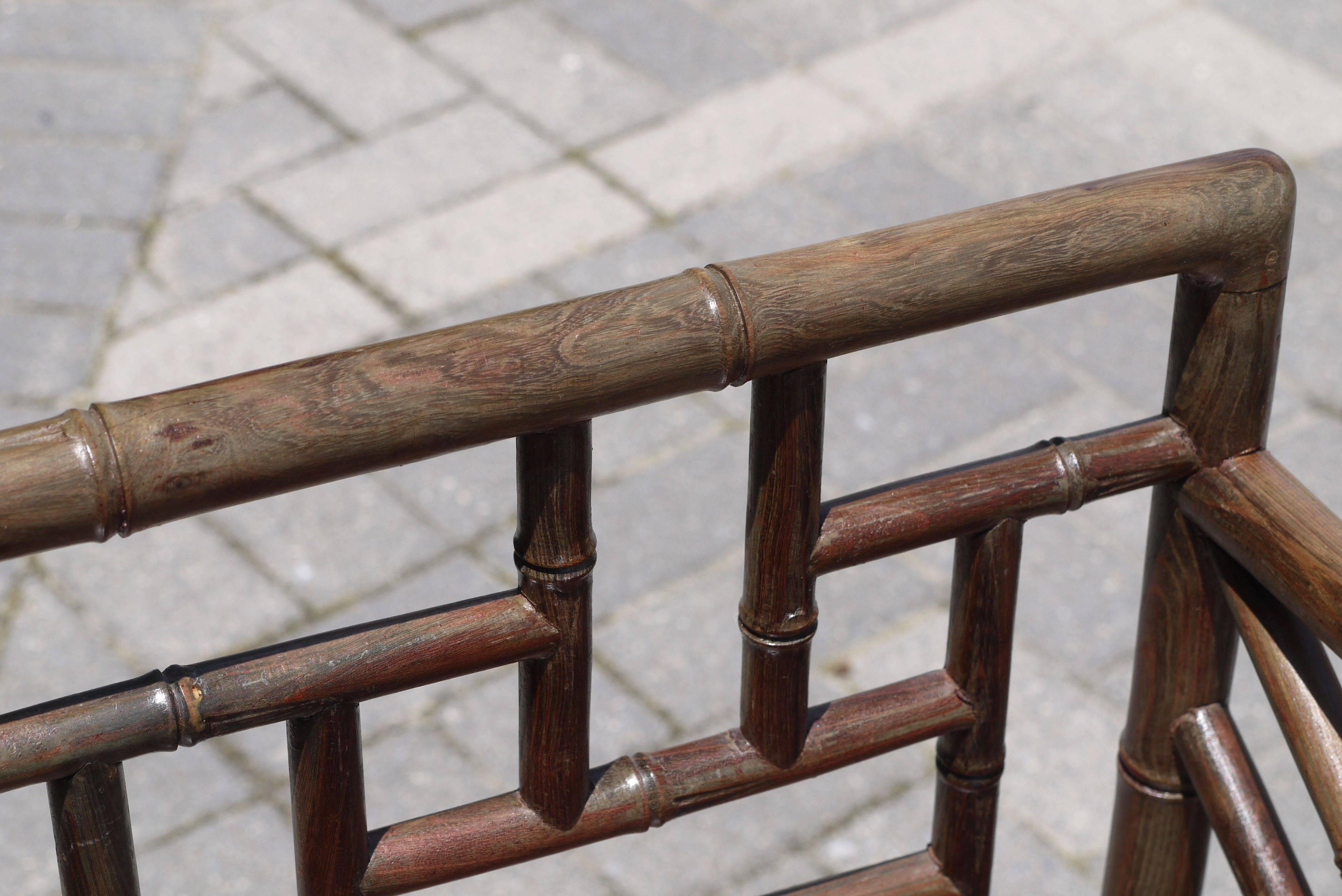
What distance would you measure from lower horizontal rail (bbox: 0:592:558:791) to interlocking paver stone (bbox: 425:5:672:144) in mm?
2454

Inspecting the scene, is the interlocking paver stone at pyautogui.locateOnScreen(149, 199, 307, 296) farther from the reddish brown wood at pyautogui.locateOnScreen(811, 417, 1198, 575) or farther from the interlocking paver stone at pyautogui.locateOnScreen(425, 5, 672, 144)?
the reddish brown wood at pyautogui.locateOnScreen(811, 417, 1198, 575)

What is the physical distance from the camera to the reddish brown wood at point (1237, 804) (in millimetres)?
1107

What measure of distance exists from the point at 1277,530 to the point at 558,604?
1.50ft

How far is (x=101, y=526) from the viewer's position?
789mm

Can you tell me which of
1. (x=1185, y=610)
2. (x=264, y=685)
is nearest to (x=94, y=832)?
(x=264, y=685)

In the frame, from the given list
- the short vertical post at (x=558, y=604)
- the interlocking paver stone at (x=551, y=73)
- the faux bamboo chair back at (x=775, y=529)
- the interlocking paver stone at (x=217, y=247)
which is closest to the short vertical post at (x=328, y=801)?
the faux bamboo chair back at (x=775, y=529)

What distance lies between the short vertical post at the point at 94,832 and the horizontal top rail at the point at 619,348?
16 centimetres

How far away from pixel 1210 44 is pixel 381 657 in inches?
126

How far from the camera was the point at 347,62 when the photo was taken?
11.3 ft

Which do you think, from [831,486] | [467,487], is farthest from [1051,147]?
[467,487]

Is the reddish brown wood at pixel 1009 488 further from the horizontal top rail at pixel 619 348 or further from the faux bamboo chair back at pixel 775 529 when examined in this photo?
the horizontal top rail at pixel 619 348

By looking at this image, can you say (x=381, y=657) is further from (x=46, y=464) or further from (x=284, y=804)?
(x=284, y=804)

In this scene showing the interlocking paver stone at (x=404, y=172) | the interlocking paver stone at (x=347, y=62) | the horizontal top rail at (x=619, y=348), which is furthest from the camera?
the interlocking paver stone at (x=347, y=62)

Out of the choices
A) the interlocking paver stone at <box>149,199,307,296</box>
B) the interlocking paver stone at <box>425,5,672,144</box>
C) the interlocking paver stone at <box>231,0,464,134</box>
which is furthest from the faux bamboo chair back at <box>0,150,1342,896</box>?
the interlocking paver stone at <box>231,0,464,134</box>
